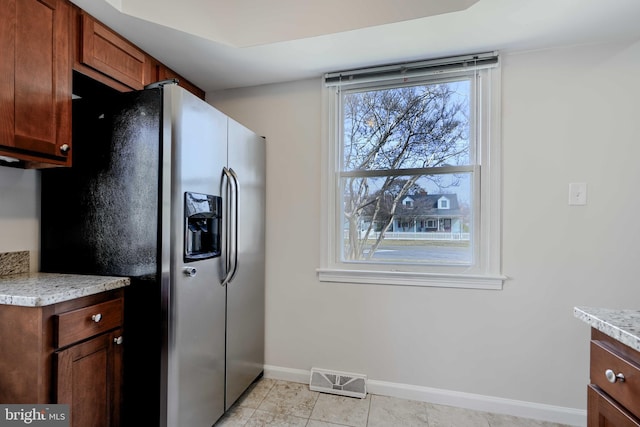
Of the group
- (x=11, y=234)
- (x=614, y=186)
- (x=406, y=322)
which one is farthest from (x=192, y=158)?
(x=614, y=186)

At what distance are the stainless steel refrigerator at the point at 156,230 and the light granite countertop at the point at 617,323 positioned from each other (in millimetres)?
1610

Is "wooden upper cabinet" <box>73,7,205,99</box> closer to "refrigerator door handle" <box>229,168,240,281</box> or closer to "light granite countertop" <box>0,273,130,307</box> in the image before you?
"refrigerator door handle" <box>229,168,240,281</box>

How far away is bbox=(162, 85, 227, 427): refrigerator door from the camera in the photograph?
1.39 metres

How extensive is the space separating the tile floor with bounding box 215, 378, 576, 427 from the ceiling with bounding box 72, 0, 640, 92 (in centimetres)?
225

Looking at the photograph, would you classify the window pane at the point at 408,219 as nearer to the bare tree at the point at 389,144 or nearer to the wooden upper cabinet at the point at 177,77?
the bare tree at the point at 389,144

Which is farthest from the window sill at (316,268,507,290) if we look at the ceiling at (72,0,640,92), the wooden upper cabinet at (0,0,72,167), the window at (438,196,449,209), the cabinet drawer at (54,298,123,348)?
the wooden upper cabinet at (0,0,72,167)

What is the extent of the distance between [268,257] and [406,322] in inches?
43.9

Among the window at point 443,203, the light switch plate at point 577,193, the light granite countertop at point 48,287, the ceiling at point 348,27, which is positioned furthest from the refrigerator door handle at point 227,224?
the light switch plate at point 577,193

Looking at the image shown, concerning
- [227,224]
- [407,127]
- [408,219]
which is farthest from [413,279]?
[227,224]

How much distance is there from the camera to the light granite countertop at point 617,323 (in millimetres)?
814

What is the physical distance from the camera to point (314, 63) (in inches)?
79.3

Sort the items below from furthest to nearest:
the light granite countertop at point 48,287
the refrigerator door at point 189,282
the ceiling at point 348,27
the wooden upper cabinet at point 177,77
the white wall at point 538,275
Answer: the wooden upper cabinet at point 177,77 < the white wall at point 538,275 < the ceiling at point 348,27 < the refrigerator door at point 189,282 < the light granite countertop at point 48,287

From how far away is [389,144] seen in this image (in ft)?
7.06

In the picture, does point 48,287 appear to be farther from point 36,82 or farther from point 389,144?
point 389,144
